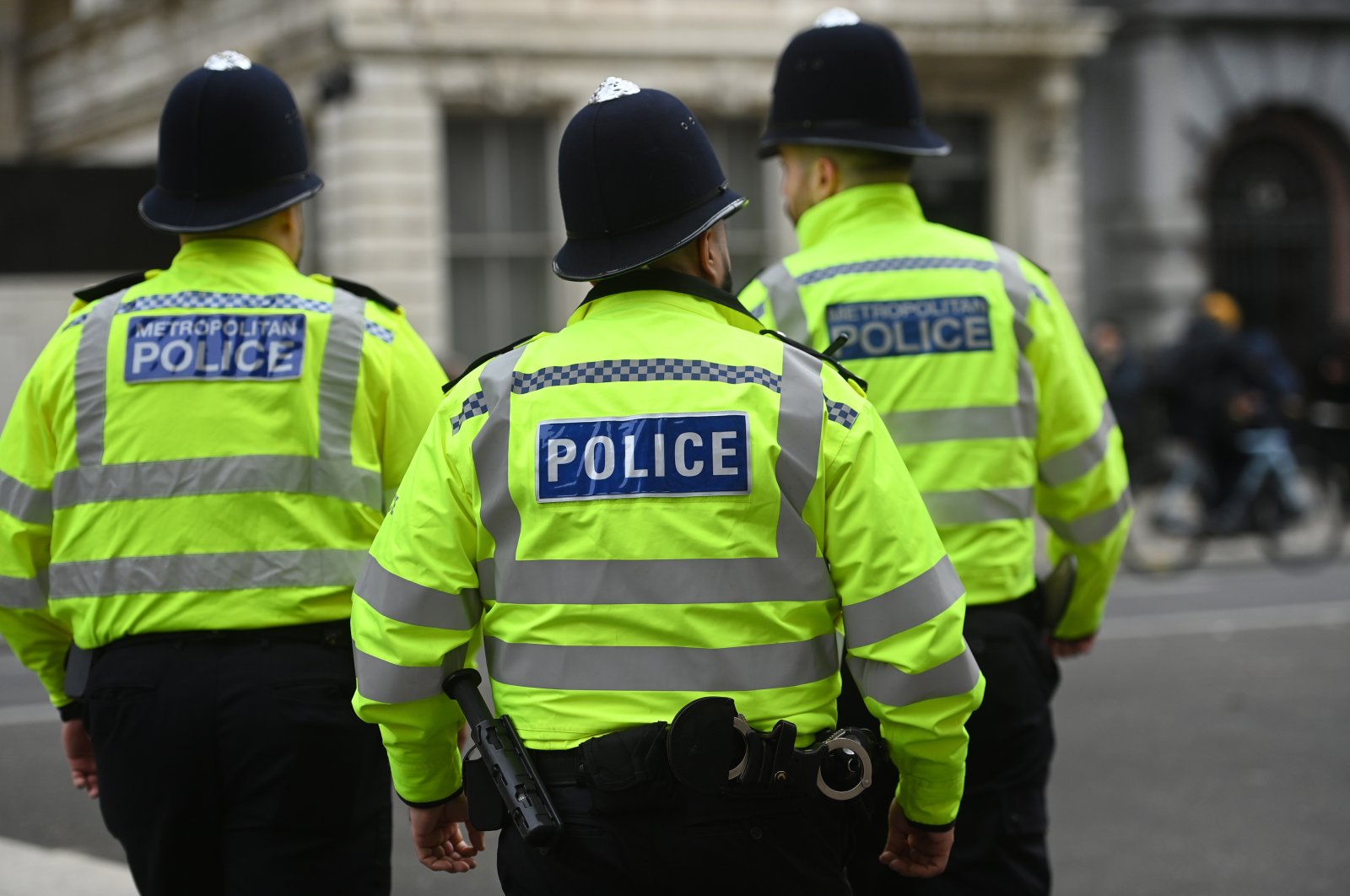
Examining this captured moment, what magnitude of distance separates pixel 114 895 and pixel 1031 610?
2.65 metres

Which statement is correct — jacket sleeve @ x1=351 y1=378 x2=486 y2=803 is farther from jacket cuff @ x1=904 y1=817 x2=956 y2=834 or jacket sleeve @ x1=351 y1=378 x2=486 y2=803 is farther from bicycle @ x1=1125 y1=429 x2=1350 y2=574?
bicycle @ x1=1125 y1=429 x2=1350 y2=574

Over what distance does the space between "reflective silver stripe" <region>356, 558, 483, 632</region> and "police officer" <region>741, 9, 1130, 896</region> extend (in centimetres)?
100

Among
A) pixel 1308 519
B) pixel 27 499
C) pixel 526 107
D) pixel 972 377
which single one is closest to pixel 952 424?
pixel 972 377

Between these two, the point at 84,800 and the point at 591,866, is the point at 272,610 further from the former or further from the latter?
the point at 84,800

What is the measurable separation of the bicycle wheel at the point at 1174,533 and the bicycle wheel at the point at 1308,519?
55 centimetres

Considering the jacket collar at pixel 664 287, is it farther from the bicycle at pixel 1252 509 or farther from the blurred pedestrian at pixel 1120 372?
the blurred pedestrian at pixel 1120 372

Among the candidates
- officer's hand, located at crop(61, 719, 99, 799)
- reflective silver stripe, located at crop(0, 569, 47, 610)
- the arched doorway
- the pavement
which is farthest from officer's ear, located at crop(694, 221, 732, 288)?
the arched doorway

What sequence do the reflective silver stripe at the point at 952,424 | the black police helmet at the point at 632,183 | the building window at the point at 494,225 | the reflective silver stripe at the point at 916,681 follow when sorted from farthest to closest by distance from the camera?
the building window at the point at 494,225, the reflective silver stripe at the point at 952,424, the black police helmet at the point at 632,183, the reflective silver stripe at the point at 916,681

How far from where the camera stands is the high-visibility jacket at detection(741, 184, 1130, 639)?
137 inches

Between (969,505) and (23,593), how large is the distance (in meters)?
1.87

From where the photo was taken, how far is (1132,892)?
206 inches

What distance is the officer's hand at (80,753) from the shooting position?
3469 mm

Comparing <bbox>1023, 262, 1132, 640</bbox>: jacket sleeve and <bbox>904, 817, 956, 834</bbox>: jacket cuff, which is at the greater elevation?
<bbox>1023, 262, 1132, 640</bbox>: jacket sleeve

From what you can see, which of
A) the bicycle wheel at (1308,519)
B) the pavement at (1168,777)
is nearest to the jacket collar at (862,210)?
the pavement at (1168,777)
